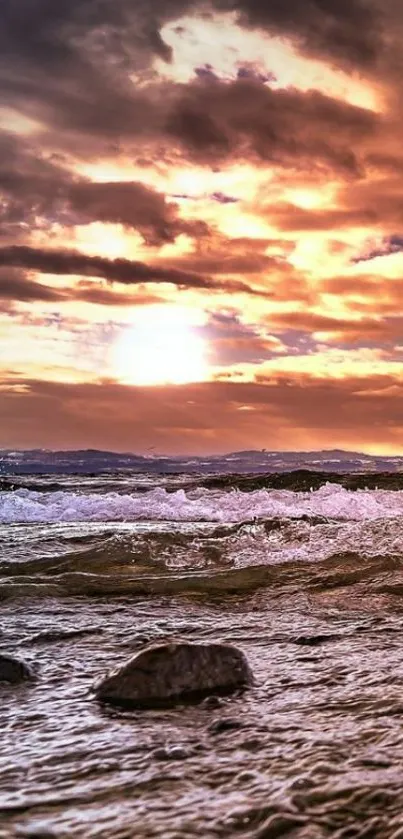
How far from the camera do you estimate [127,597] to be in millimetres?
7332

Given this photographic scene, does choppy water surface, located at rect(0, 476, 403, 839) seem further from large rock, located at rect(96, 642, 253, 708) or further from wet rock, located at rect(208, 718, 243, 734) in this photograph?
large rock, located at rect(96, 642, 253, 708)

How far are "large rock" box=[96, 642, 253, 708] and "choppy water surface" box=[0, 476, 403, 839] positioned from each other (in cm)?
13

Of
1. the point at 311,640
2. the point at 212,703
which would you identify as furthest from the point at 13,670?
the point at 311,640

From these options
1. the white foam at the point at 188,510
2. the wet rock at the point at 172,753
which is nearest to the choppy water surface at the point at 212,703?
the wet rock at the point at 172,753

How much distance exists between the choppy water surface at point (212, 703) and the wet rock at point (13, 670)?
11 cm

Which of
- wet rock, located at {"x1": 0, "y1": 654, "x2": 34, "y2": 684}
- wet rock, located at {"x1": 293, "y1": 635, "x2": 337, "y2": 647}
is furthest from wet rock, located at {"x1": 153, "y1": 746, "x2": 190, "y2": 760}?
wet rock, located at {"x1": 293, "y1": 635, "x2": 337, "y2": 647}

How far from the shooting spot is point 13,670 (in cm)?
441

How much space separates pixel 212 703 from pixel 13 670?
1303mm

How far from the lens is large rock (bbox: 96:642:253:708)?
3.92 m

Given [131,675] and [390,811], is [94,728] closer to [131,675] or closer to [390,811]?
[131,675]

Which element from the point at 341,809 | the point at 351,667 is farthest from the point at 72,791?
the point at 351,667

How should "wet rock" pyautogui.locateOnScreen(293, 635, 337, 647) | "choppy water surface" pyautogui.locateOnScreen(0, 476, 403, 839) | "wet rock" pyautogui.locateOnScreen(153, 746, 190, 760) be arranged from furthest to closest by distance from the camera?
"wet rock" pyautogui.locateOnScreen(293, 635, 337, 647) → "wet rock" pyautogui.locateOnScreen(153, 746, 190, 760) → "choppy water surface" pyautogui.locateOnScreen(0, 476, 403, 839)

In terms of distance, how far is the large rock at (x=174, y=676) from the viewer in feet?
12.8

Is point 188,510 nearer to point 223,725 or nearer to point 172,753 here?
point 223,725
